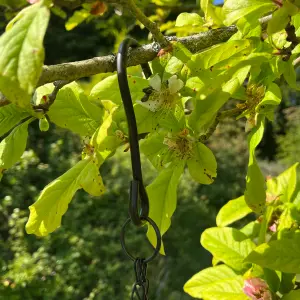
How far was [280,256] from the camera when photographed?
708 mm

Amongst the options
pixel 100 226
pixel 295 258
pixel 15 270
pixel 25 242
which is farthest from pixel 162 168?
A: pixel 100 226

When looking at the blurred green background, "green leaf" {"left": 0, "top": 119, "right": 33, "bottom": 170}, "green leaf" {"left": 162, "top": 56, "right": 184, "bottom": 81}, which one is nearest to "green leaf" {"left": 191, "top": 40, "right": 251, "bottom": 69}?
"green leaf" {"left": 162, "top": 56, "right": 184, "bottom": 81}

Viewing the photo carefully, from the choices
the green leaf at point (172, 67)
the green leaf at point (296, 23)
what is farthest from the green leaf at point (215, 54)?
the green leaf at point (296, 23)

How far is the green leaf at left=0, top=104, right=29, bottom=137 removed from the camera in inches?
24.8

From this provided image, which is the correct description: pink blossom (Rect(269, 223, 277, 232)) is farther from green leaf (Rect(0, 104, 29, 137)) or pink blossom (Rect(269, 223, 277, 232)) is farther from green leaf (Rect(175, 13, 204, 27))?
green leaf (Rect(0, 104, 29, 137))

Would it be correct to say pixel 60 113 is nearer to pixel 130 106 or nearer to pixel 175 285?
pixel 130 106

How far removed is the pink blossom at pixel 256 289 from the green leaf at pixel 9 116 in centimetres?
46

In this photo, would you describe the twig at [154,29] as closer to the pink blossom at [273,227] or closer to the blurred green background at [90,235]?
the pink blossom at [273,227]

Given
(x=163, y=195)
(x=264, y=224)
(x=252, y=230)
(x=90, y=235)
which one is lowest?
(x=90, y=235)

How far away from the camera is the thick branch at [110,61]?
0.55 meters

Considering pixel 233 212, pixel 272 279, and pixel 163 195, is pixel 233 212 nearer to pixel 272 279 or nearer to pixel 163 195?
pixel 272 279

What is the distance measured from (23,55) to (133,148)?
0.53ft

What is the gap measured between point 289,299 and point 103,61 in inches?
18.5

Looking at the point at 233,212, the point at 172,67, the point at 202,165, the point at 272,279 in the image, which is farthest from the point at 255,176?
the point at 233,212
